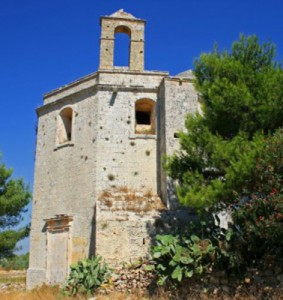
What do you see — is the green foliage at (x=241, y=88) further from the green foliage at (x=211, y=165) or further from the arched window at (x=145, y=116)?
the arched window at (x=145, y=116)

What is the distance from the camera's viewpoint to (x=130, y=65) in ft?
55.8

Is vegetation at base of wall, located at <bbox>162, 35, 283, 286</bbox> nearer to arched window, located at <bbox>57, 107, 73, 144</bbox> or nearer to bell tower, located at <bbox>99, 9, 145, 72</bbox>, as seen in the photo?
bell tower, located at <bbox>99, 9, 145, 72</bbox>

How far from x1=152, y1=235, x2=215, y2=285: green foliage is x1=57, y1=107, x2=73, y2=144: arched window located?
8212 mm

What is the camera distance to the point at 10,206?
1966 centimetres

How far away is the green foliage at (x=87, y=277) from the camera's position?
1148 cm

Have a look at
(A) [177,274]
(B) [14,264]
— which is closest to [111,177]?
(A) [177,274]

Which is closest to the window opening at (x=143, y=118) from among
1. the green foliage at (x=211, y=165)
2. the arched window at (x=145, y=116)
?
the arched window at (x=145, y=116)

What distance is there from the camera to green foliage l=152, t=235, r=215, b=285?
33.4 ft

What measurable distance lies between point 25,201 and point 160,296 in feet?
38.4

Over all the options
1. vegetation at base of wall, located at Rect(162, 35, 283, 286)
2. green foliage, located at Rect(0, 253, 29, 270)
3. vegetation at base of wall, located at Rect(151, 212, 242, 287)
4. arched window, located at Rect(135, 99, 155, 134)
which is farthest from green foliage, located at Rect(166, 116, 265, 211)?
green foliage, located at Rect(0, 253, 29, 270)

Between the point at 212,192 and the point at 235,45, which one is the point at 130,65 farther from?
the point at 212,192

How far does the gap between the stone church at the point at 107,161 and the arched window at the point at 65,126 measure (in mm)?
43

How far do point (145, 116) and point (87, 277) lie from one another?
8745 millimetres

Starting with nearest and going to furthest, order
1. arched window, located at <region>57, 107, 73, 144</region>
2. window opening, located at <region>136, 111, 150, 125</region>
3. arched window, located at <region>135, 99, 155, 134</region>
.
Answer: arched window, located at <region>135, 99, 155, 134</region>, arched window, located at <region>57, 107, 73, 144</region>, window opening, located at <region>136, 111, 150, 125</region>
